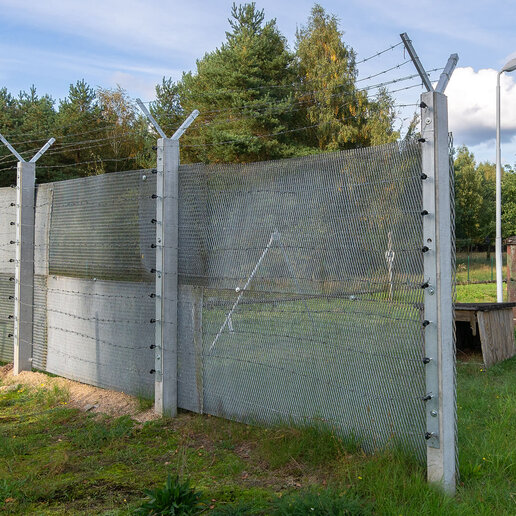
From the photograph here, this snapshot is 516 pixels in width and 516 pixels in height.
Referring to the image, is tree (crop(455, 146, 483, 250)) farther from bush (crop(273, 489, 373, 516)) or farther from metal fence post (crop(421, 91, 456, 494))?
bush (crop(273, 489, 373, 516))

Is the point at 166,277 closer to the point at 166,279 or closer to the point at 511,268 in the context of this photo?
the point at 166,279

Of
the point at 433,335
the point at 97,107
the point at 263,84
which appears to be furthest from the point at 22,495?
the point at 97,107

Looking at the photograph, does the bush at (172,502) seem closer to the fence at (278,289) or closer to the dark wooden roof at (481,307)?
the fence at (278,289)

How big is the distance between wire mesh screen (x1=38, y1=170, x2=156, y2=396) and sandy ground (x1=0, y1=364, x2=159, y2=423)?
0.10 metres

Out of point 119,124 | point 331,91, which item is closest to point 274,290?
point 331,91

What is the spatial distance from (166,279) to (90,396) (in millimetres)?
1681

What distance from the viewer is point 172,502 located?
10.9ft

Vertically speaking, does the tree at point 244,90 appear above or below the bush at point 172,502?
above

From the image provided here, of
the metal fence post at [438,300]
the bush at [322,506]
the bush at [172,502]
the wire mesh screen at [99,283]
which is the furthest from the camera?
the wire mesh screen at [99,283]

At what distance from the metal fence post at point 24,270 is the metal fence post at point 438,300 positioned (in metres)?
5.36

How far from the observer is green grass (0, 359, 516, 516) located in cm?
336

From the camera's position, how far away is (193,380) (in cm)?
535

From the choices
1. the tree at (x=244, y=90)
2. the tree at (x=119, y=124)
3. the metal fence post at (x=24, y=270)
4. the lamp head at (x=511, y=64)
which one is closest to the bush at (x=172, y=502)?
the metal fence post at (x=24, y=270)

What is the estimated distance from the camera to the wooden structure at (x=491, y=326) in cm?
744
